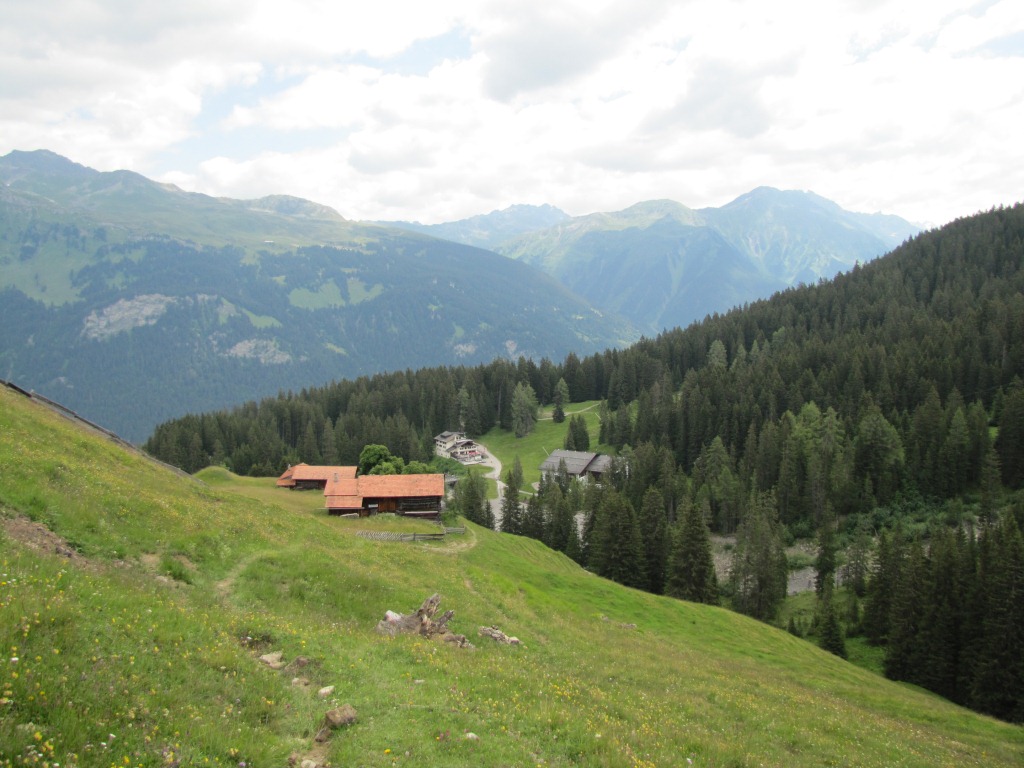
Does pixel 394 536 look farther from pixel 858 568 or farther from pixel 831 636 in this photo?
pixel 858 568

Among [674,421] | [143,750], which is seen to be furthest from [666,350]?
[143,750]

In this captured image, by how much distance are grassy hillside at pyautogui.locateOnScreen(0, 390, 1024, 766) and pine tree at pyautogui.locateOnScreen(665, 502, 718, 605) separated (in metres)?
23.4

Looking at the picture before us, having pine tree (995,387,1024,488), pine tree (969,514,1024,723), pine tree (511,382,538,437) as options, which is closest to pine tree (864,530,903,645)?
pine tree (969,514,1024,723)

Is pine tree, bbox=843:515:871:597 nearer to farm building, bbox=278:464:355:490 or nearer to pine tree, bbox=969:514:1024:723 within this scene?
pine tree, bbox=969:514:1024:723

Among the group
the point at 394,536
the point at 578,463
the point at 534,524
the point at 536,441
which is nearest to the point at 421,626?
the point at 394,536

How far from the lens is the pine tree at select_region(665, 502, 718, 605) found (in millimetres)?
69312

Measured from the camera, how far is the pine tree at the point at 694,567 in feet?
227

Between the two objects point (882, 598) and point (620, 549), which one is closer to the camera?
point (882, 598)

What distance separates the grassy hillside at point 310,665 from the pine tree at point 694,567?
76.7 ft

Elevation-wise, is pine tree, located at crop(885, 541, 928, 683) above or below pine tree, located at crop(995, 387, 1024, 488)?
below

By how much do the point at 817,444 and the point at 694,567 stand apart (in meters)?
52.0

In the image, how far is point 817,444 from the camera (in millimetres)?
106875

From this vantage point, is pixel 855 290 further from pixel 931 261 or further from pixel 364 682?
pixel 364 682

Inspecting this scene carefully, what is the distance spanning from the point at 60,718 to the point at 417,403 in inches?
6568
